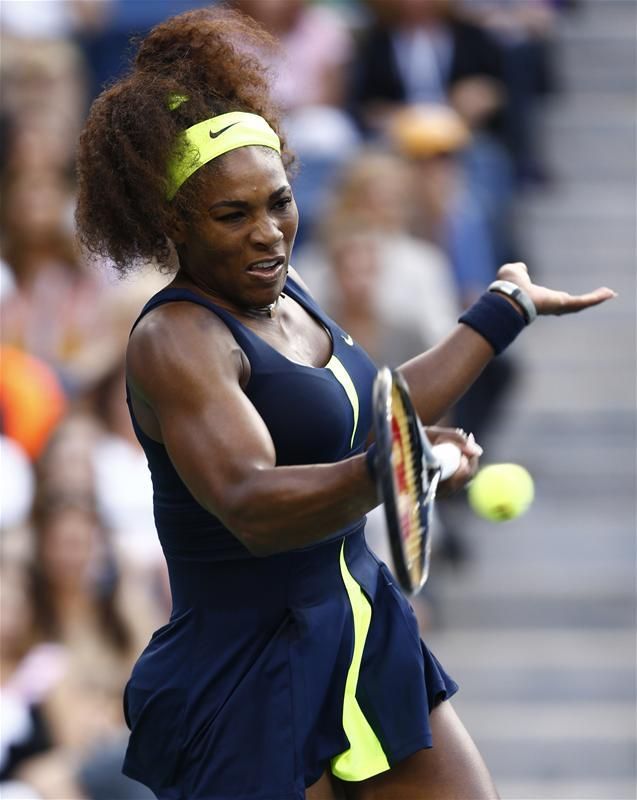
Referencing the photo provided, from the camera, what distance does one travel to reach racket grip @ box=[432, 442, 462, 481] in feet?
8.17

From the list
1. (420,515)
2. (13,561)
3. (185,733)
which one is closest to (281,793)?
(185,733)

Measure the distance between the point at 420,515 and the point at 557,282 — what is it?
17.4 ft

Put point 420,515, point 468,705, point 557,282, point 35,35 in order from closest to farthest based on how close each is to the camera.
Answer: point 420,515 < point 468,705 < point 35,35 < point 557,282

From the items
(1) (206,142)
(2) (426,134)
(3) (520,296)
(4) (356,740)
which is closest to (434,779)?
(4) (356,740)

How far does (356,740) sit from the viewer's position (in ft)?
9.05

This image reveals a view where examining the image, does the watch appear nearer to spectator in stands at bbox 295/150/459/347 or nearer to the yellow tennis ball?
the yellow tennis ball

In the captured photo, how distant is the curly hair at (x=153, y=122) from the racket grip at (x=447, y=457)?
1.93ft

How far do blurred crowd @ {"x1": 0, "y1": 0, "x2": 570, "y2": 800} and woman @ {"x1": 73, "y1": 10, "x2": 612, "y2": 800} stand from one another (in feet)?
4.17

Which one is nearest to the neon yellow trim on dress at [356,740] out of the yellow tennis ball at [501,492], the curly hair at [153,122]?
the yellow tennis ball at [501,492]

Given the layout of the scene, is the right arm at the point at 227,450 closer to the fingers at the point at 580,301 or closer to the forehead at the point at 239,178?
the forehead at the point at 239,178

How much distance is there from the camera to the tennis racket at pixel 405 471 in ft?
7.40

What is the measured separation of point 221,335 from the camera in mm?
2623

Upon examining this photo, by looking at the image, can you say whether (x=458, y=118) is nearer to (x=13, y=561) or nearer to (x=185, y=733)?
(x=13, y=561)

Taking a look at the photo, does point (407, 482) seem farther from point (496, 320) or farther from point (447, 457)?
point (496, 320)
